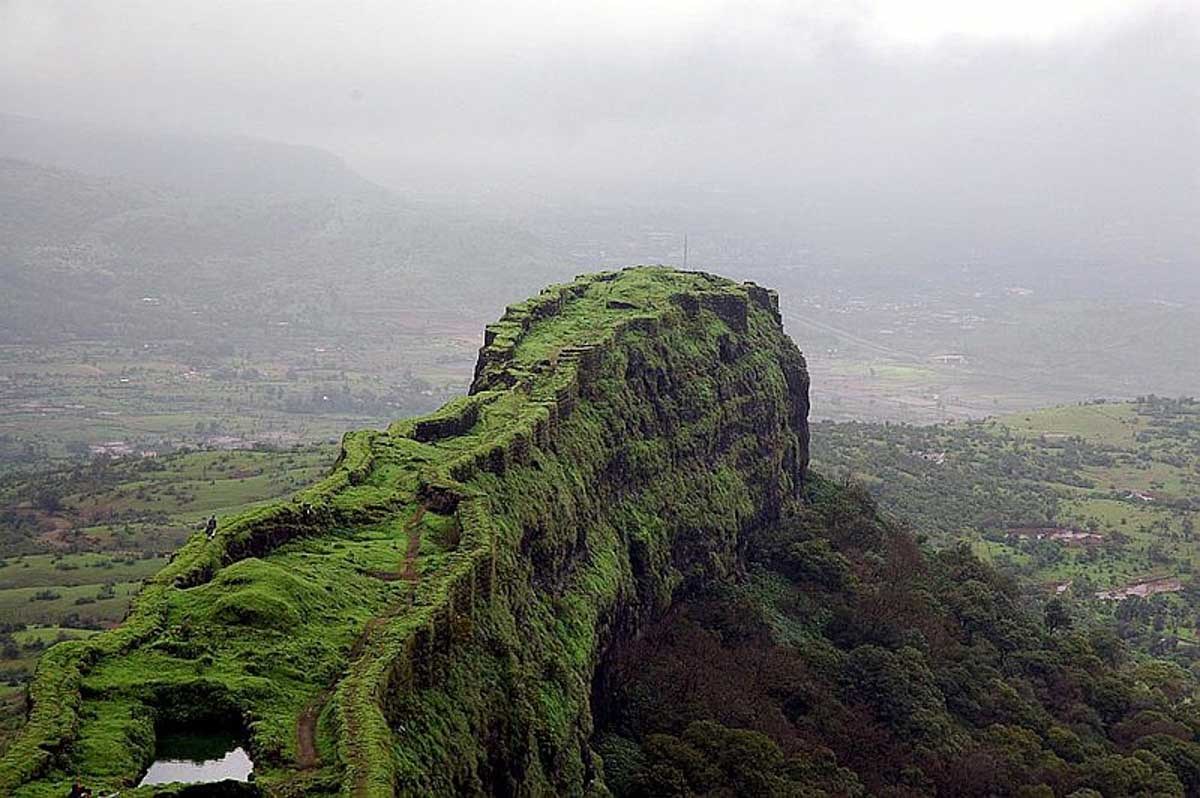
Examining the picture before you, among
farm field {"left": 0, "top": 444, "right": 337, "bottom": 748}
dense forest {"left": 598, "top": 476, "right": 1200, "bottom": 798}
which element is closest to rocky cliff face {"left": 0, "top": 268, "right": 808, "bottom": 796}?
dense forest {"left": 598, "top": 476, "right": 1200, "bottom": 798}

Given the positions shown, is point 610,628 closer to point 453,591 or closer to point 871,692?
point 453,591

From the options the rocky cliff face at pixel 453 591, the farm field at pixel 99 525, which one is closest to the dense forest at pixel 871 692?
the rocky cliff face at pixel 453 591

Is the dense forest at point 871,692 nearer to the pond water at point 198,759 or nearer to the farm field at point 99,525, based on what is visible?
A: the pond water at point 198,759

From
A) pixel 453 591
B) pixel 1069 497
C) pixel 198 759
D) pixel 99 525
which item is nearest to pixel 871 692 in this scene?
pixel 453 591

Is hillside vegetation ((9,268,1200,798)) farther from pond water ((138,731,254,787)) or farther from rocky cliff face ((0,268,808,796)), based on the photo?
pond water ((138,731,254,787))

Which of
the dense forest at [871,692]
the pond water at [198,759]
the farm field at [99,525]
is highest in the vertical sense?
the pond water at [198,759]

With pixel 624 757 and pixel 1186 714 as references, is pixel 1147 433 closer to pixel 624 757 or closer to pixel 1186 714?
pixel 1186 714
